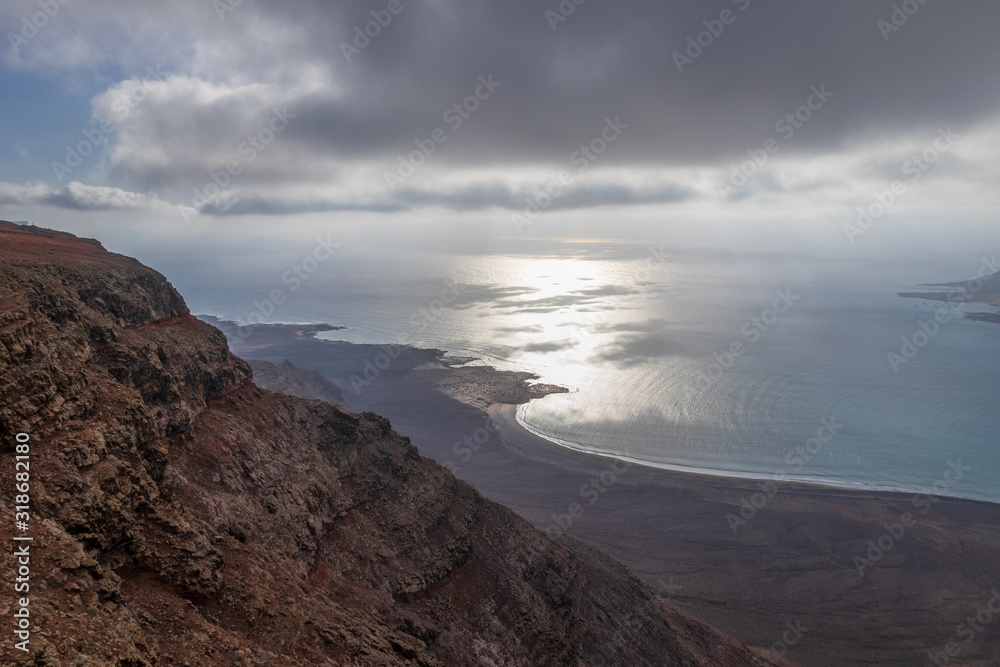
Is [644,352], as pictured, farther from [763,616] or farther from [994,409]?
[763,616]

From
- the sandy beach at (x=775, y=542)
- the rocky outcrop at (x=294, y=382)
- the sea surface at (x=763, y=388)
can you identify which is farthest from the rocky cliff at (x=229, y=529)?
the rocky outcrop at (x=294, y=382)

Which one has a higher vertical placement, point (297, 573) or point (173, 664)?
point (173, 664)

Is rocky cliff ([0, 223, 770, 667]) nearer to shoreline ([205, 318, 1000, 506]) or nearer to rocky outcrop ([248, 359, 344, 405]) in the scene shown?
shoreline ([205, 318, 1000, 506])

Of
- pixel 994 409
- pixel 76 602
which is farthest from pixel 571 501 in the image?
pixel 994 409

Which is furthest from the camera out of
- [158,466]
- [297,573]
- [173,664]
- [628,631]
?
[628,631]

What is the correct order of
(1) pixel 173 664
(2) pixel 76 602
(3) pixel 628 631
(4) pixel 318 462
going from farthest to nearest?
(3) pixel 628 631 < (4) pixel 318 462 < (1) pixel 173 664 < (2) pixel 76 602
